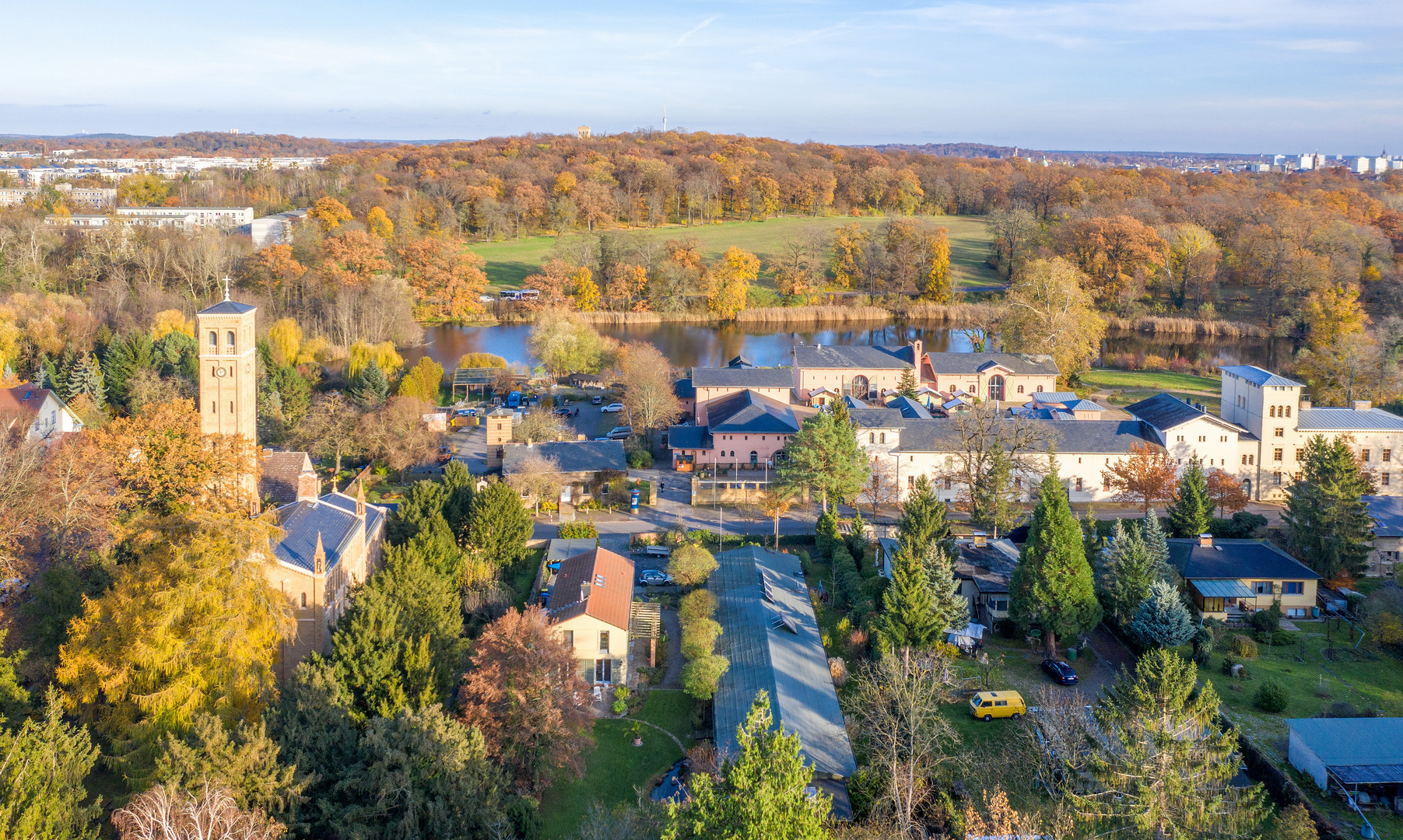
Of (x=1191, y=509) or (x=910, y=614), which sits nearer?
(x=910, y=614)

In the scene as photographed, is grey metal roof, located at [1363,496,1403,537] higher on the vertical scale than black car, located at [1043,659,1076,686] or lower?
higher

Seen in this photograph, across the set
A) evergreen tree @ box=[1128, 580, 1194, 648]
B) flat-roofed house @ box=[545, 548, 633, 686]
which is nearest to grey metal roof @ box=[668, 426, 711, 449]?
flat-roofed house @ box=[545, 548, 633, 686]

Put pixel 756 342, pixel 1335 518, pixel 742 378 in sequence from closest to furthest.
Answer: pixel 1335 518 < pixel 742 378 < pixel 756 342

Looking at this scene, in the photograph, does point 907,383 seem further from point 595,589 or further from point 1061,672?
point 595,589

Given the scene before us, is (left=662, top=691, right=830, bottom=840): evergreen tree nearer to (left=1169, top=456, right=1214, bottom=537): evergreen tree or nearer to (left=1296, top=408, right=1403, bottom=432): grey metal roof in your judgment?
(left=1169, top=456, right=1214, bottom=537): evergreen tree

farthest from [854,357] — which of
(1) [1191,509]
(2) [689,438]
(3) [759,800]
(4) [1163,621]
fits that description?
(3) [759,800]

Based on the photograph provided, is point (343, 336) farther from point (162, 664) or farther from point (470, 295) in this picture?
point (162, 664)

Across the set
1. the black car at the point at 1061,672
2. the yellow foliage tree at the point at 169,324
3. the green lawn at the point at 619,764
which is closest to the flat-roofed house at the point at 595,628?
the green lawn at the point at 619,764
